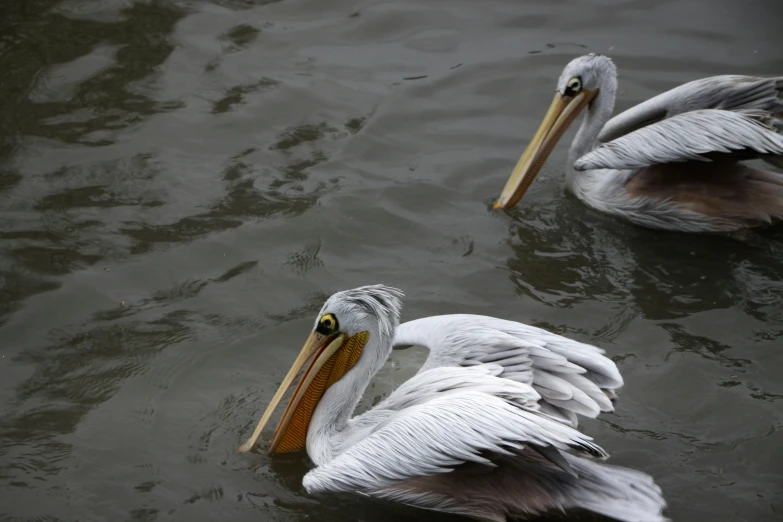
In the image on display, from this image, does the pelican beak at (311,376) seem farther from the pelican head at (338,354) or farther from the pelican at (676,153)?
the pelican at (676,153)

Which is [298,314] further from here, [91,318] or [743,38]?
[743,38]

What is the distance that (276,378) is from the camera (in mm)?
4062

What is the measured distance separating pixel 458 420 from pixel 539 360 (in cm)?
49

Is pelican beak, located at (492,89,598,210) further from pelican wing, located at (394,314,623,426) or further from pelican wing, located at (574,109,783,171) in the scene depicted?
pelican wing, located at (394,314,623,426)

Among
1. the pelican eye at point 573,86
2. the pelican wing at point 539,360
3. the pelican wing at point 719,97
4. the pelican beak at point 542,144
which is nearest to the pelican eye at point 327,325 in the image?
the pelican wing at point 539,360

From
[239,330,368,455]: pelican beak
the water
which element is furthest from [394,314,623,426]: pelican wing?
the water

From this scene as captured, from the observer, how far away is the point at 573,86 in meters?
5.30

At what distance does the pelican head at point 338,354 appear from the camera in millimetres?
3584

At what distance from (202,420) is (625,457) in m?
1.72

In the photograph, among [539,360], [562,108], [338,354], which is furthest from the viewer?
[562,108]

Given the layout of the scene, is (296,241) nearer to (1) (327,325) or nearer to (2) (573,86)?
(1) (327,325)

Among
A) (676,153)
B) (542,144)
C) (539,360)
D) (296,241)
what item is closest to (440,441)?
(539,360)

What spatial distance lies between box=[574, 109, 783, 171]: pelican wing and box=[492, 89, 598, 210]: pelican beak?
1.06 ft

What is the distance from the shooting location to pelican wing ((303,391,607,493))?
3000 millimetres
